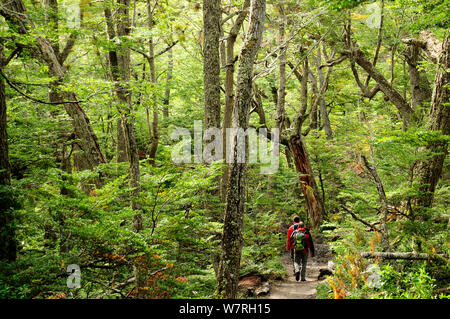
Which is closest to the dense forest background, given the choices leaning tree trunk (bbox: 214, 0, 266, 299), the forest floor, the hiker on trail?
leaning tree trunk (bbox: 214, 0, 266, 299)

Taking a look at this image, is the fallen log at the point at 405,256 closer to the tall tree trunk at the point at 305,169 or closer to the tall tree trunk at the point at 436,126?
the tall tree trunk at the point at 436,126

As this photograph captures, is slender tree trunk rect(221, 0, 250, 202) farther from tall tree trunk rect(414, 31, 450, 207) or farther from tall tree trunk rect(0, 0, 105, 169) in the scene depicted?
tall tree trunk rect(414, 31, 450, 207)

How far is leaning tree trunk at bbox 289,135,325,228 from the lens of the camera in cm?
1446

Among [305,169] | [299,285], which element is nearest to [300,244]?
[299,285]

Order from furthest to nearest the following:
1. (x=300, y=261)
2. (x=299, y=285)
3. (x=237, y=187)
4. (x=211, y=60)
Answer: (x=211, y=60) < (x=300, y=261) < (x=299, y=285) < (x=237, y=187)

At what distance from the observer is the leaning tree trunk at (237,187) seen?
6043mm

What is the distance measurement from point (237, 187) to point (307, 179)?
30.7ft

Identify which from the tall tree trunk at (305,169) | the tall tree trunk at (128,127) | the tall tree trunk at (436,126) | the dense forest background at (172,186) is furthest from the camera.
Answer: the tall tree trunk at (305,169)

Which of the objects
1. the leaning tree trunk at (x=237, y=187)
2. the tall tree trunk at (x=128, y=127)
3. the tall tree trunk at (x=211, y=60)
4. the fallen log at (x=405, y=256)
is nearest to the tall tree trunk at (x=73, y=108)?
the tall tree trunk at (x=128, y=127)

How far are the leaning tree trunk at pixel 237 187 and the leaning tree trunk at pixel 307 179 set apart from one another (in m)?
8.51

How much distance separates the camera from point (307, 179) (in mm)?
14789

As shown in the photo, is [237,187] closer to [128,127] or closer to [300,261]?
[128,127]

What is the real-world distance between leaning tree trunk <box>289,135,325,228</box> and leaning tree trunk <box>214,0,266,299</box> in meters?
8.51
